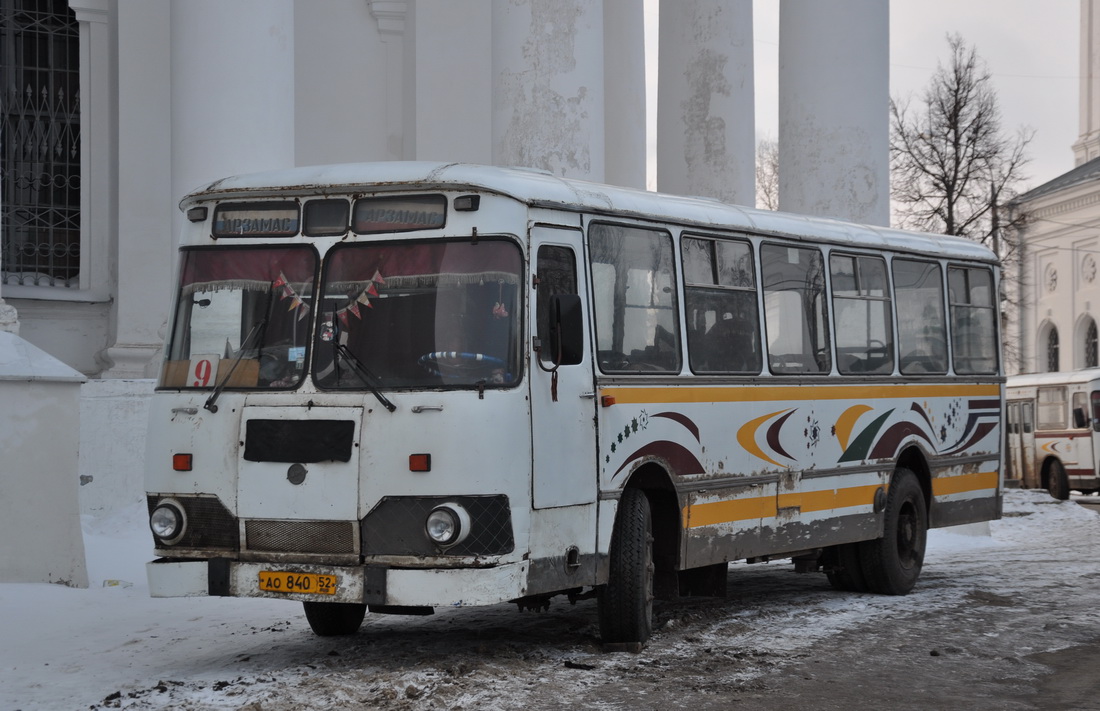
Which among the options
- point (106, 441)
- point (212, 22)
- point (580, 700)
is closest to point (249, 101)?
point (212, 22)

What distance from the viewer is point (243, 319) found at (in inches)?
357

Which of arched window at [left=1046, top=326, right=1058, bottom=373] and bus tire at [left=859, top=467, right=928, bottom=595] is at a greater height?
arched window at [left=1046, top=326, right=1058, bottom=373]

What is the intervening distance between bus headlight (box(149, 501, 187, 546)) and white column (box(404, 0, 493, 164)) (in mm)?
13381

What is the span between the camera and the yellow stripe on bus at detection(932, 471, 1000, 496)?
14.0m

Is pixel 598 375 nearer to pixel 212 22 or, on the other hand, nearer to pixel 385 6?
pixel 212 22

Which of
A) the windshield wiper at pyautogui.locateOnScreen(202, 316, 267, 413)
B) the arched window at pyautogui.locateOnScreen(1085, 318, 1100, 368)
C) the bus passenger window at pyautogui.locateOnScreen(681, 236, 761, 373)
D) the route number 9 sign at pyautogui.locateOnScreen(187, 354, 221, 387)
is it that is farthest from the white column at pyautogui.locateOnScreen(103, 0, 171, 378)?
the arched window at pyautogui.locateOnScreen(1085, 318, 1100, 368)

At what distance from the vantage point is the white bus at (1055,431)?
33.2 metres

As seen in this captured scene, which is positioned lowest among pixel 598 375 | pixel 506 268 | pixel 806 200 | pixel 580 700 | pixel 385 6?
pixel 580 700

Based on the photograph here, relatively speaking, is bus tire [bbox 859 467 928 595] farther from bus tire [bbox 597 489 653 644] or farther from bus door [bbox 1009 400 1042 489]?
bus door [bbox 1009 400 1042 489]

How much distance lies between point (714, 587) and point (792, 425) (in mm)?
1457

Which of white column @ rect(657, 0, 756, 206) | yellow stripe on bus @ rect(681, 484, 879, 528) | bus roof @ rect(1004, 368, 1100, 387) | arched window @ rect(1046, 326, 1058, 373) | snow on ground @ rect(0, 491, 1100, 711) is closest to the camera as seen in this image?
snow on ground @ rect(0, 491, 1100, 711)

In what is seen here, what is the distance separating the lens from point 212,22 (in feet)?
Answer: 45.3

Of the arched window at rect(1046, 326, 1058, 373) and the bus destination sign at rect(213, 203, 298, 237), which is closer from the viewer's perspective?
the bus destination sign at rect(213, 203, 298, 237)

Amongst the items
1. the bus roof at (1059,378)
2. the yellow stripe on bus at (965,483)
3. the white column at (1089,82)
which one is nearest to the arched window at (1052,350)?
the white column at (1089,82)
